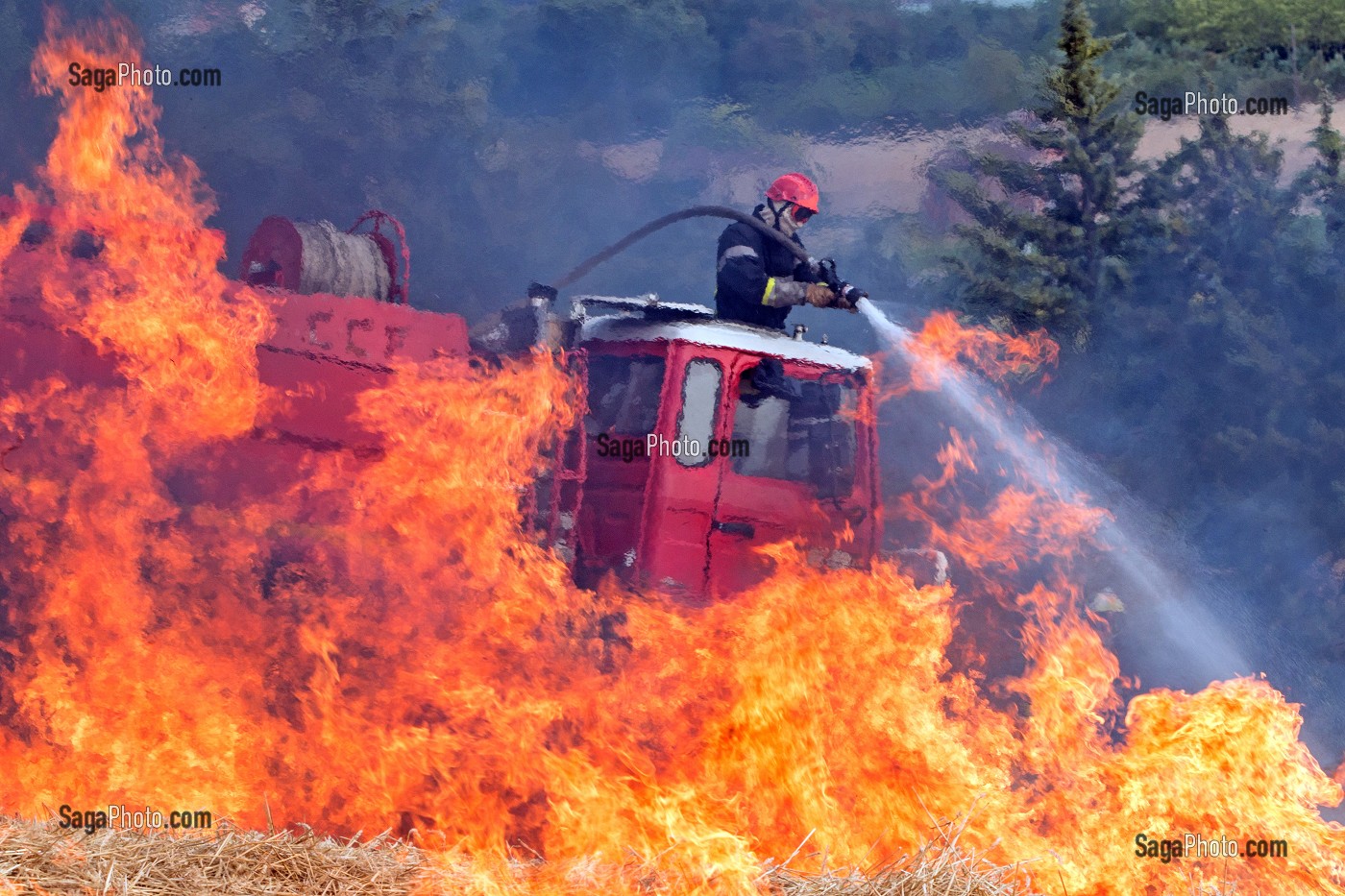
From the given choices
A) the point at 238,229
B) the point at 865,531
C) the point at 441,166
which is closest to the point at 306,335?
the point at 865,531

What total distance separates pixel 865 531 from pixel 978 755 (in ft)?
5.43

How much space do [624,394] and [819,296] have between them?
1373 mm

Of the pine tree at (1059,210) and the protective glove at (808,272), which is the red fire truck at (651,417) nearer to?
the protective glove at (808,272)

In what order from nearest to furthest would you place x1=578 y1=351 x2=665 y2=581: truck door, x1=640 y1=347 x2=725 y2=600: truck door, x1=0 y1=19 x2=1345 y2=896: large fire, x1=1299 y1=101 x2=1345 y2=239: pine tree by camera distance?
1. x1=0 y1=19 x2=1345 y2=896: large fire
2. x1=640 y1=347 x2=725 y2=600: truck door
3. x1=578 y1=351 x2=665 y2=581: truck door
4. x1=1299 y1=101 x2=1345 y2=239: pine tree

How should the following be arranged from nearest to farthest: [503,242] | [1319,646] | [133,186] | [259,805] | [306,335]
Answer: [259,805] → [306,335] → [133,186] → [1319,646] → [503,242]

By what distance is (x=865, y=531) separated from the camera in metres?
7.50

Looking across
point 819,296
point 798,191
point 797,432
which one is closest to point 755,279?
point 819,296

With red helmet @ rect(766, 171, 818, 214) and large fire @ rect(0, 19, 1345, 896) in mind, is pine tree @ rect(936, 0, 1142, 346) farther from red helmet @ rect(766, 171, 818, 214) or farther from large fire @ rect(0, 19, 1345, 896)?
large fire @ rect(0, 19, 1345, 896)

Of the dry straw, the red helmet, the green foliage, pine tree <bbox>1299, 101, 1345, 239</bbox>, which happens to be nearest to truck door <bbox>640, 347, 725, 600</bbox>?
the red helmet

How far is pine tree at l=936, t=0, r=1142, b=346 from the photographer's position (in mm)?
12727

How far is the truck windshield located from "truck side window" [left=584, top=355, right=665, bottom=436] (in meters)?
0.53

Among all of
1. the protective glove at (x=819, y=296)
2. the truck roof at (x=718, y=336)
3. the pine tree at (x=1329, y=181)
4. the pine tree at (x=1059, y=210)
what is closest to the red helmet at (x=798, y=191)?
the protective glove at (x=819, y=296)

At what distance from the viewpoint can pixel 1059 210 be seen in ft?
42.8

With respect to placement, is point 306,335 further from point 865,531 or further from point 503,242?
point 503,242
